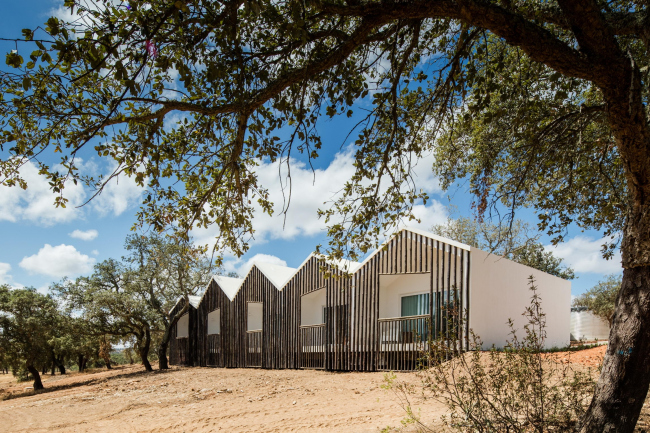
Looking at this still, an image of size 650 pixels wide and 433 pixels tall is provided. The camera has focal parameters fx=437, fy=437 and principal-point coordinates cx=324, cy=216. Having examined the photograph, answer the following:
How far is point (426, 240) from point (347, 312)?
4266 mm

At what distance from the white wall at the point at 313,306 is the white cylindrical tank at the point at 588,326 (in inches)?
660

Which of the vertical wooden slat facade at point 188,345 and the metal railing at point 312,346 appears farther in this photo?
the vertical wooden slat facade at point 188,345

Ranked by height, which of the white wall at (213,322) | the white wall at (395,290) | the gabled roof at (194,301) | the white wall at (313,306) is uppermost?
the white wall at (395,290)

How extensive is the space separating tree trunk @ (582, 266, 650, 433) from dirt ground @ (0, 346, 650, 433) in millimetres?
842

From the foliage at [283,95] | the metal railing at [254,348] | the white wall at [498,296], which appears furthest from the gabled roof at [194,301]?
the foliage at [283,95]

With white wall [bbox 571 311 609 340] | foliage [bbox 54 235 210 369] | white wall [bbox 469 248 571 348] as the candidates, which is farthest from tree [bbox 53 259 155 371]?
white wall [bbox 571 311 609 340]

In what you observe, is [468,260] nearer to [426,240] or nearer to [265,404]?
[426,240]

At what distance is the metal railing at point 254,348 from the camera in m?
20.1

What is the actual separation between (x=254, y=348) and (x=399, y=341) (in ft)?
30.6

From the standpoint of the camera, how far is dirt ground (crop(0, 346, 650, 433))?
714 centimetres

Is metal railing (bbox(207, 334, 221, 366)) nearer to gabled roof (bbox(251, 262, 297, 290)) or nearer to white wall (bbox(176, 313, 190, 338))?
white wall (bbox(176, 313, 190, 338))

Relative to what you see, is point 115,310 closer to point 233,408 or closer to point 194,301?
point 194,301

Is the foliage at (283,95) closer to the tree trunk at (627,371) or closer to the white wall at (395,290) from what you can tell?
the tree trunk at (627,371)

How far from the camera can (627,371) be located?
412 centimetres
